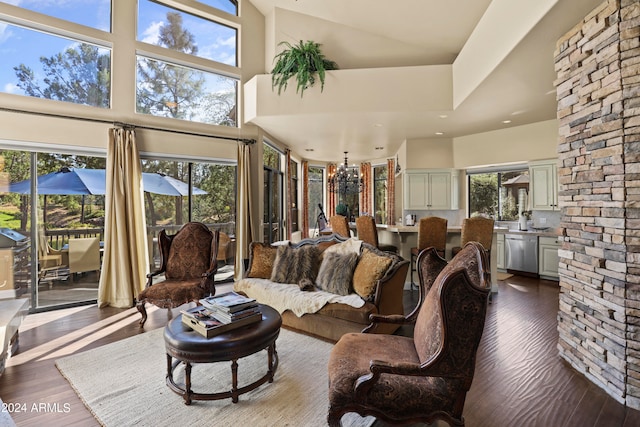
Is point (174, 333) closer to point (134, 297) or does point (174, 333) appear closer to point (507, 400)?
point (507, 400)

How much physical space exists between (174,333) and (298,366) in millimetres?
Answer: 1065

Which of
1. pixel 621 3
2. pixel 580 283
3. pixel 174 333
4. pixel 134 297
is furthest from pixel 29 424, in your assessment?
pixel 621 3

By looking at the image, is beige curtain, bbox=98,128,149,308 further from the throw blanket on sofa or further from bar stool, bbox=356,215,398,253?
bar stool, bbox=356,215,398,253

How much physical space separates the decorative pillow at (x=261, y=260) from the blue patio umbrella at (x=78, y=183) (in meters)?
2.16

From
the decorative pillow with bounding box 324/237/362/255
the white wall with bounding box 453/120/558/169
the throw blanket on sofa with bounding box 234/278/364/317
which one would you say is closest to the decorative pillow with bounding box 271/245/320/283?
the throw blanket on sofa with bounding box 234/278/364/317

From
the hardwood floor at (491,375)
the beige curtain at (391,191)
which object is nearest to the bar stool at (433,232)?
the hardwood floor at (491,375)

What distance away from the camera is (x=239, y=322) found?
229 cm

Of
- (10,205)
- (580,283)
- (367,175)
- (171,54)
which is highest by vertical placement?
(171,54)

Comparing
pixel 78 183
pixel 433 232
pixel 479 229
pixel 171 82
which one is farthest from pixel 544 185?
pixel 78 183

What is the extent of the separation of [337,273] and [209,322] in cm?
151

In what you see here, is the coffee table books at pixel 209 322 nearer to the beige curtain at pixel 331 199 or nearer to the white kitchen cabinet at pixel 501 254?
the white kitchen cabinet at pixel 501 254

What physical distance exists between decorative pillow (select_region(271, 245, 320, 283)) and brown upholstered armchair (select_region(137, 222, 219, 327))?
2.61 ft

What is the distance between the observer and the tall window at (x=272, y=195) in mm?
6727

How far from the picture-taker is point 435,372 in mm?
1547
